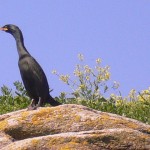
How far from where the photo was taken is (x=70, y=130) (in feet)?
27.0

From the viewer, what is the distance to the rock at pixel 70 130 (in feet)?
24.5

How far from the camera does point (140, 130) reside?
8.37 metres

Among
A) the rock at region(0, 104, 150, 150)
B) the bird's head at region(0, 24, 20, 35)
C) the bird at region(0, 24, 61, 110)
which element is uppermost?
the bird's head at region(0, 24, 20, 35)

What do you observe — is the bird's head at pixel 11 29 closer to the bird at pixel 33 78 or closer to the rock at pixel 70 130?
the bird at pixel 33 78

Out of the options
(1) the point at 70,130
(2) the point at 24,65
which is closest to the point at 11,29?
(2) the point at 24,65

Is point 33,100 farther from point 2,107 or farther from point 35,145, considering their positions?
point 35,145

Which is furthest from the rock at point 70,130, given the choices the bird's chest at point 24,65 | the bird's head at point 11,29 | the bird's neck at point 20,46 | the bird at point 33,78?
the bird's head at point 11,29

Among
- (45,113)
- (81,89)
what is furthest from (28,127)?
(81,89)

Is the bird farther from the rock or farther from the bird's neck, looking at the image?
the rock

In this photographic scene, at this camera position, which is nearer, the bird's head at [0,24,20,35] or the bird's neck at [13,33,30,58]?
the bird's neck at [13,33,30,58]

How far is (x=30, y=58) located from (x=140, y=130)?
3677 millimetres

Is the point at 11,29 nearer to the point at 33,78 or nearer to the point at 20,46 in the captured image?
the point at 20,46

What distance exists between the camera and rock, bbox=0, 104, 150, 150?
7.48 m

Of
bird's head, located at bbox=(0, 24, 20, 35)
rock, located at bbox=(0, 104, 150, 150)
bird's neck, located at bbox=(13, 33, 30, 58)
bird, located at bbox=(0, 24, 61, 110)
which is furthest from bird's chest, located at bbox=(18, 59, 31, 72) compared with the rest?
rock, located at bbox=(0, 104, 150, 150)
